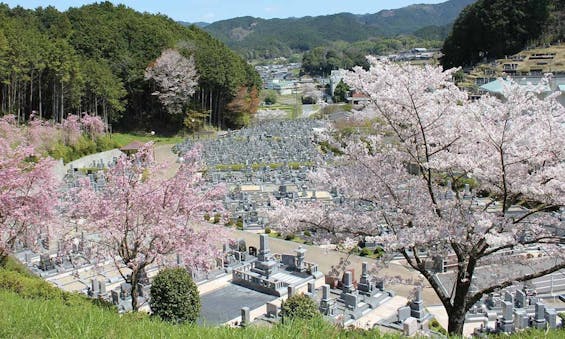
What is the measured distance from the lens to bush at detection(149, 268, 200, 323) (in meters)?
11.3

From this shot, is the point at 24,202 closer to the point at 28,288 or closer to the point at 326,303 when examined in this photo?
the point at 28,288

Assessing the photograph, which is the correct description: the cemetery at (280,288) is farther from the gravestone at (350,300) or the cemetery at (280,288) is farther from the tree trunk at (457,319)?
the tree trunk at (457,319)

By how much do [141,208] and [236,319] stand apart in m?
4.22

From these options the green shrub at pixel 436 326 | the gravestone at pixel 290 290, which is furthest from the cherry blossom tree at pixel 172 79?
the green shrub at pixel 436 326

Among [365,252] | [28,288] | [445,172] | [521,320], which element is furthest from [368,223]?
[365,252]

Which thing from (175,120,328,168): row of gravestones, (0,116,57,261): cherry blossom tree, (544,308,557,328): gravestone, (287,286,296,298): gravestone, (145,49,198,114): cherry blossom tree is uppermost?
(145,49,198,114): cherry blossom tree

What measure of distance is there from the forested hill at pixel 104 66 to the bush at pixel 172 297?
25040 mm

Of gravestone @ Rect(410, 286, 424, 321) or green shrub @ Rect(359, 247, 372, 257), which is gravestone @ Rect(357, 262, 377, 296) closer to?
gravestone @ Rect(410, 286, 424, 321)

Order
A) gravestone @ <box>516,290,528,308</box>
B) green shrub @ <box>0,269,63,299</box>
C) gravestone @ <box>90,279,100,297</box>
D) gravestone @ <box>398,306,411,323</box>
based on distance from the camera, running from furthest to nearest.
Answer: gravestone @ <box>90,279,100,297</box>
gravestone @ <box>516,290,528,308</box>
gravestone @ <box>398,306,411,323</box>
green shrub @ <box>0,269,63,299</box>

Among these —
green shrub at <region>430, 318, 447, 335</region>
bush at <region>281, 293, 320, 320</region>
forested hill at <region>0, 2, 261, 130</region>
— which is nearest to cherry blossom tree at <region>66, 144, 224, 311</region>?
bush at <region>281, 293, 320, 320</region>

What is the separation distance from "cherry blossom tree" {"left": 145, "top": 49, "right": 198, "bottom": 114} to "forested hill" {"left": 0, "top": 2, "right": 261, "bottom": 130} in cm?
167

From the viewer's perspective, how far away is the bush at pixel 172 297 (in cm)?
1134

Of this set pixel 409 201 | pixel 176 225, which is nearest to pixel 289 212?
pixel 409 201

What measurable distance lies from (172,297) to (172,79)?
37.8 metres
